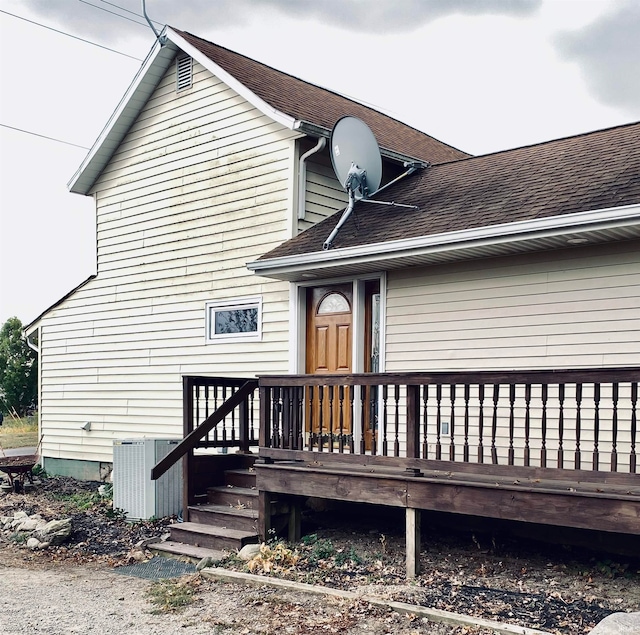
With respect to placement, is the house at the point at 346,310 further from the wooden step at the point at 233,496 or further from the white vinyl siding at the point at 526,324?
the wooden step at the point at 233,496

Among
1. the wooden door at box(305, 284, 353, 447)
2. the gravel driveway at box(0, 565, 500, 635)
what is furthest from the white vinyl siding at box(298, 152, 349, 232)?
the gravel driveway at box(0, 565, 500, 635)

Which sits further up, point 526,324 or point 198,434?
point 526,324

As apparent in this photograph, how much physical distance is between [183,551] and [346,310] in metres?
3.37

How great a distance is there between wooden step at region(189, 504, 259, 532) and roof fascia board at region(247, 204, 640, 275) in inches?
110

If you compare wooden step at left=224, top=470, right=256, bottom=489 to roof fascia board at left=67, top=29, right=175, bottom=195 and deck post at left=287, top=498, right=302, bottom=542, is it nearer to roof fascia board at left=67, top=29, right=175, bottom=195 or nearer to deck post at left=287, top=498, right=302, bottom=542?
deck post at left=287, top=498, right=302, bottom=542

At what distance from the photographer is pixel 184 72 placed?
11.5 m

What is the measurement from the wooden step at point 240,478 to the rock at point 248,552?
133cm

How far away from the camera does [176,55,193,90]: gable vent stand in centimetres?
1148

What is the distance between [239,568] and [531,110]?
1700cm

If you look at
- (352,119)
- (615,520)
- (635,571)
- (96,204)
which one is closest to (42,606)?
(615,520)

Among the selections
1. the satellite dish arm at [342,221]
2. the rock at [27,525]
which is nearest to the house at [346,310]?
the satellite dish arm at [342,221]

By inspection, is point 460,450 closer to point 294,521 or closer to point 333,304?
point 294,521

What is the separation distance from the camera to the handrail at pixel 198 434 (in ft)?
26.5

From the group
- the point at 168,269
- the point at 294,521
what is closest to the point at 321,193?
the point at 168,269
